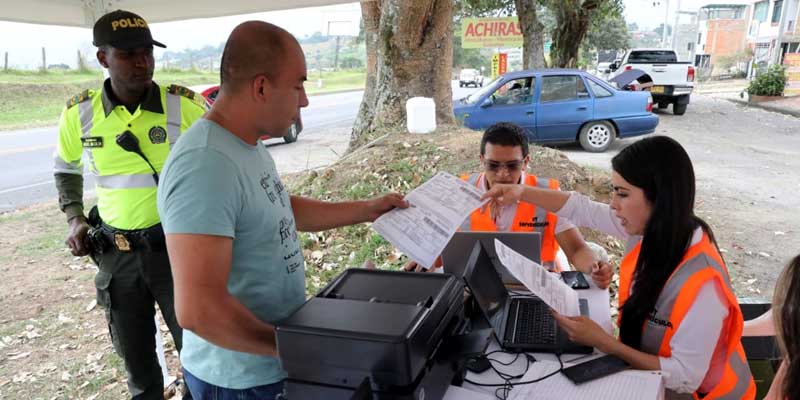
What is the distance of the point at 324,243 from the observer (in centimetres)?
505

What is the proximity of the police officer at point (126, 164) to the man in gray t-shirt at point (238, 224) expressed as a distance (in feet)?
3.06

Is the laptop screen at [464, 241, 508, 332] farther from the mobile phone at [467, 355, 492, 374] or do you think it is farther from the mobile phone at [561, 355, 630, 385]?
the mobile phone at [561, 355, 630, 385]

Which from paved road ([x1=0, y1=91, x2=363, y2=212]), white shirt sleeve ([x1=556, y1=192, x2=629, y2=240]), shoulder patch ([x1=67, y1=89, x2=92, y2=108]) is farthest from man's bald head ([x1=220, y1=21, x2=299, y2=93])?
paved road ([x1=0, y1=91, x2=363, y2=212])

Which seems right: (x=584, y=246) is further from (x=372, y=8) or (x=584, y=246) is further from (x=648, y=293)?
(x=372, y=8)

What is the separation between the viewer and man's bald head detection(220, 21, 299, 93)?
1363mm

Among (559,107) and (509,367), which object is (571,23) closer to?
(559,107)

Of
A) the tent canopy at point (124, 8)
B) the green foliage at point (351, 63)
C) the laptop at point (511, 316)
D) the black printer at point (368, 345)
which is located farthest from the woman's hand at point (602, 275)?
the green foliage at point (351, 63)

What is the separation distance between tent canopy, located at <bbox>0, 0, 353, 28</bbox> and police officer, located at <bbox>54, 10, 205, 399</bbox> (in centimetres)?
87

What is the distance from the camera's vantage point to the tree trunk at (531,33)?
13.4 metres

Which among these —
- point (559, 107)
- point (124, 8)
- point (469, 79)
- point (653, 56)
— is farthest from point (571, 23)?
point (469, 79)

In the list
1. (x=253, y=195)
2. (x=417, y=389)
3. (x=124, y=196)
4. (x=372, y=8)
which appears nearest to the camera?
(x=417, y=389)

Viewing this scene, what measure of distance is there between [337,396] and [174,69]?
27.8 metres

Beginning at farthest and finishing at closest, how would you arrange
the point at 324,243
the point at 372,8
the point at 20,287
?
the point at 372,8
the point at 324,243
the point at 20,287

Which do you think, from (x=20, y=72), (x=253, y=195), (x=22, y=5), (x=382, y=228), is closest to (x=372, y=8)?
(x=22, y=5)
